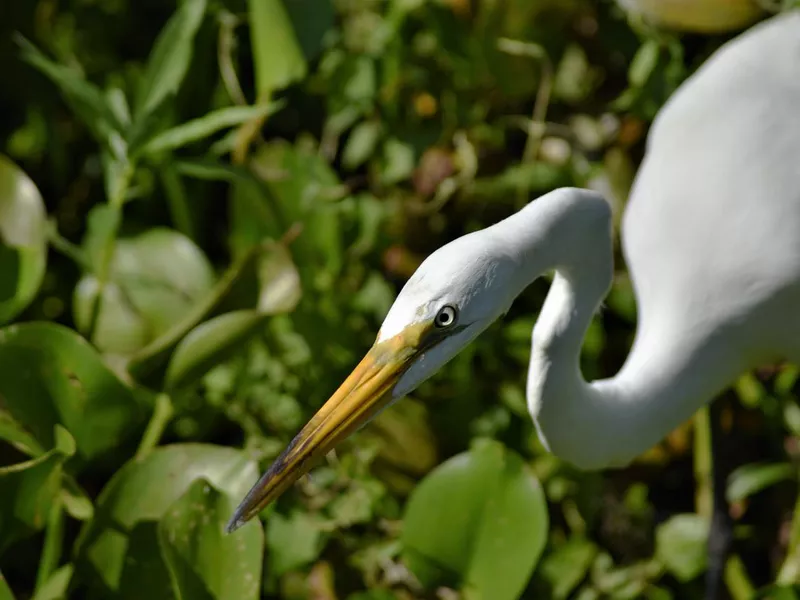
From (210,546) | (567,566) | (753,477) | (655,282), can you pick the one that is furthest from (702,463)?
(210,546)

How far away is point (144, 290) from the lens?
1.37 metres

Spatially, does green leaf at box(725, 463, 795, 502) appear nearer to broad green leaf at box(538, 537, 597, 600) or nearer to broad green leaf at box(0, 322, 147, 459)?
broad green leaf at box(538, 537, 597, 600)

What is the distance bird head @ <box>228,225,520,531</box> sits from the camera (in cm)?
75

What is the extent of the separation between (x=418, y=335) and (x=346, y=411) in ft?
0.32

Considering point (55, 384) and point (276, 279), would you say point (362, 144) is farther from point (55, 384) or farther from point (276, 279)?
point (55, 384)

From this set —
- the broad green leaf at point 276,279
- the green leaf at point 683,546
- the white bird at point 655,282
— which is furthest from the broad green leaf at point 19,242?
the green leaf at point 683,546

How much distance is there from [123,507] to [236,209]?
541mm

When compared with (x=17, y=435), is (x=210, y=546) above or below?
below

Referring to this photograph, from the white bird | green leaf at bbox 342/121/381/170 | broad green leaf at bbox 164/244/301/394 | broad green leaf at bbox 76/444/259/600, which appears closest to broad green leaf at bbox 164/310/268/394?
broad green leaf at bbox 164/244/301/394

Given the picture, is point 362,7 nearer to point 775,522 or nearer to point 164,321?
point 164,321

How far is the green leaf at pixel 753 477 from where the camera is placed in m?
1.36

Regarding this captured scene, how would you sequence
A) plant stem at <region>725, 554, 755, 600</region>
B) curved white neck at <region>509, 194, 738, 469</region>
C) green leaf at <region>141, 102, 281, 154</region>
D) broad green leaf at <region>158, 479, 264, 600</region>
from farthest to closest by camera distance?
plant stem at <region>725, 554, 755, 600</region> → green leaf at <region>141, 102, 281, 154</region> → broad green leaf at <region>158, 479, 264, 600</region> → curved white neck at <region>509, 194, 738, 469</region>

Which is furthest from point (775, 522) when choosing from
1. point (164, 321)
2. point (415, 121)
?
point (164, 321)

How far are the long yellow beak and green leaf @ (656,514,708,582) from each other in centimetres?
78
